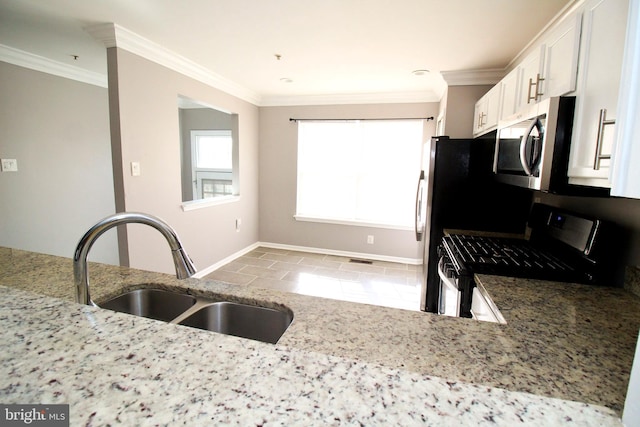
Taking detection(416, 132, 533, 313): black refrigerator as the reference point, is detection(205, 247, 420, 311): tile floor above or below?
below

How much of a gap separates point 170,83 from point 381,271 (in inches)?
131

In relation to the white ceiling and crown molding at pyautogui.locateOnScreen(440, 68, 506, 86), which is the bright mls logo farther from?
crown molding at pyautogui.locateOnScreen(440, 68, 506, 86)

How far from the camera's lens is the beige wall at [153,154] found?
2.52 m

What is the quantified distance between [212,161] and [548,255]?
17.6 ft

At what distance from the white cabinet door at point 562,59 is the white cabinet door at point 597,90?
0.14ft

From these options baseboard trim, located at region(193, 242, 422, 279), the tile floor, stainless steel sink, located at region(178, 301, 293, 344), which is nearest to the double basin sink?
stainless steel sink, located at region(178, 301, 293, 344)

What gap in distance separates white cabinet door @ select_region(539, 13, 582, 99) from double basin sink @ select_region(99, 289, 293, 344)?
1598 mm

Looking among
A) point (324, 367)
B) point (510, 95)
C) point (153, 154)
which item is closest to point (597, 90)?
point (510, 95)

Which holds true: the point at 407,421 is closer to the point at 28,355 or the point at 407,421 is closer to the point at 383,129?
the point at 28,355

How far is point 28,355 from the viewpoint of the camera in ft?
1.94

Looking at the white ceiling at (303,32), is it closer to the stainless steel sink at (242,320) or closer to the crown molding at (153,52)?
the crown molding at (153,52)

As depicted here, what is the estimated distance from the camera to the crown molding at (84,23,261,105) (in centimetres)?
237

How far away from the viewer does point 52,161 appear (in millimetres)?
3238

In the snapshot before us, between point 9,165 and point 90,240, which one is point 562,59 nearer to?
point 90,240
